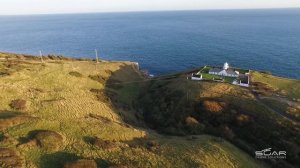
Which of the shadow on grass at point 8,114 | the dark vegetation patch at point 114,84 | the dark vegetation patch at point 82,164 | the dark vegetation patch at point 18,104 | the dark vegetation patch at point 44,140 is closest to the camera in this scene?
the dark vegetation patch at point 82,164

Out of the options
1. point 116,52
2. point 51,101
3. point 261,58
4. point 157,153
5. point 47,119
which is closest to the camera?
point 157,153

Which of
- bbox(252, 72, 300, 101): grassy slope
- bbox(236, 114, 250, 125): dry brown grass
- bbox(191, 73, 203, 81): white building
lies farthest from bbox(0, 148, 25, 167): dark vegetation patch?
bbox(252, 72, 300, 101): grassy slope

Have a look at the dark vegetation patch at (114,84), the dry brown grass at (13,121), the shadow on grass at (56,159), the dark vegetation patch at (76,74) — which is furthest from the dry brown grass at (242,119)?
→ the dark vegetation patch at (76,74)

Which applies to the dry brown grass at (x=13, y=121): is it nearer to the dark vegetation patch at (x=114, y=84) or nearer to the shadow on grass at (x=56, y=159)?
the shadow on grass at (x=56, y=159)

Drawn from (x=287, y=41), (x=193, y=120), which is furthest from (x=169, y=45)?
(x=193, y=120)

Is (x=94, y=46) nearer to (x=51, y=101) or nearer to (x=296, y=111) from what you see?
(x=51, y=101)

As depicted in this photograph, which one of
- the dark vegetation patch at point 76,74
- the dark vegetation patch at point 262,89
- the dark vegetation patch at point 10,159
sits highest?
the dark vegetation patch at point 76,74

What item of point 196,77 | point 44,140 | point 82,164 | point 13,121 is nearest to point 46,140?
point 44,140
